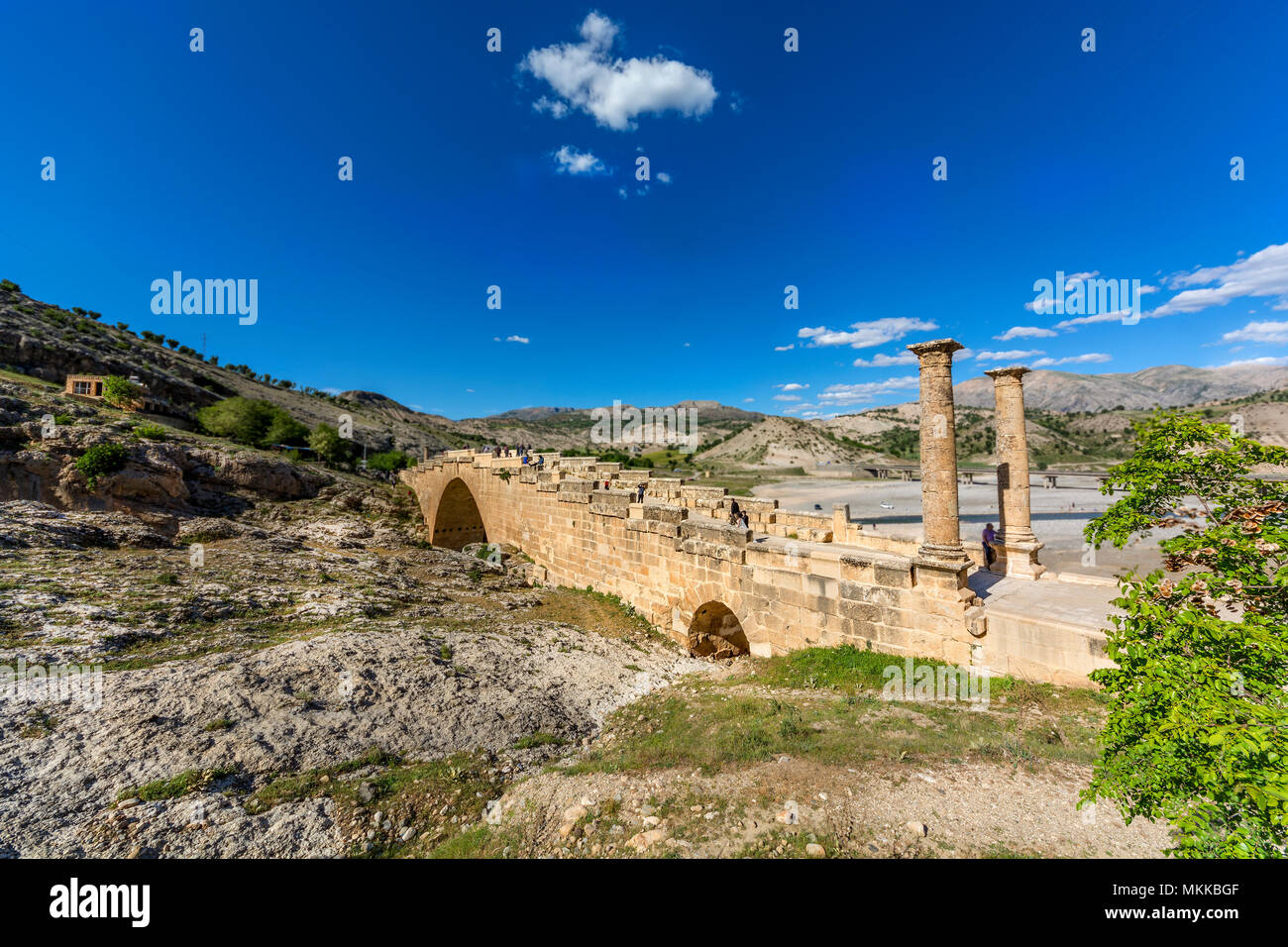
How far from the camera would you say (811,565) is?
28.9ft

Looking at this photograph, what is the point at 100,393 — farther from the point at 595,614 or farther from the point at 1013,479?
the point at 1013,479

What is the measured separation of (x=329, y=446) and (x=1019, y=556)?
37.0m

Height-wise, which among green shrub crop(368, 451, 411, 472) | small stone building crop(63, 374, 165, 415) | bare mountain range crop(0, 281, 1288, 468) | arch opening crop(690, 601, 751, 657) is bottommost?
arch opening crop(690, 601, 751, 657)

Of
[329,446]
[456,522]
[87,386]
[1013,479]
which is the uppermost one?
[87,386]

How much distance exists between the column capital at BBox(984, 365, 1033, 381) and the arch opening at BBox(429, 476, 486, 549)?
20.1m

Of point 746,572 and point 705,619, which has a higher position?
point 746,572

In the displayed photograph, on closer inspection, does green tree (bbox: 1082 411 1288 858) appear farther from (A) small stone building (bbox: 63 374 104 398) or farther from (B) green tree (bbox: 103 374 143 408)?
(A) small stone building (bbox: 63 374 104 398)

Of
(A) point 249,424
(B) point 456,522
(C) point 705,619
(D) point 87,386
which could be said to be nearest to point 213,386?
(D) point 87,386

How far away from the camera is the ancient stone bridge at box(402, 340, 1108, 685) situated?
7270mm

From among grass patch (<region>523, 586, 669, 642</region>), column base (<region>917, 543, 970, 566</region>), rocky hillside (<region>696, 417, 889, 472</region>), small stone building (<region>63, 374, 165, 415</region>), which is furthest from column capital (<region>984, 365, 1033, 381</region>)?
rocky hillside (<region>696, 417, 889, 472</region>)

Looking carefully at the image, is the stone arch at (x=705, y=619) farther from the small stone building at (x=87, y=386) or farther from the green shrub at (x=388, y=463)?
the small stone building at (x=87, y=386)
